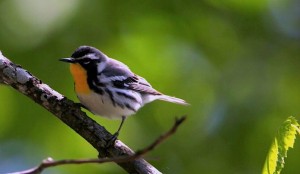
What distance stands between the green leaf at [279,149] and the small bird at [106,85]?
1.94 meters

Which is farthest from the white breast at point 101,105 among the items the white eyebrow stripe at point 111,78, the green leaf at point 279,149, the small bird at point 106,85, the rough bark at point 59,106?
the green leaf at point 279,149

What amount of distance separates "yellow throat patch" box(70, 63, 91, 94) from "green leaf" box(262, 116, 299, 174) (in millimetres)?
2055

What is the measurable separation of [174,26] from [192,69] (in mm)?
543

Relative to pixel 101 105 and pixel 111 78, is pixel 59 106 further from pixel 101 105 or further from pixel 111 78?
pixel 111 78

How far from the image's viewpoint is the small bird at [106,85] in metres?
3.76

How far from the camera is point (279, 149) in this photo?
5.96 ft

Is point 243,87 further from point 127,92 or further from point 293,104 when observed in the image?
point 127,92

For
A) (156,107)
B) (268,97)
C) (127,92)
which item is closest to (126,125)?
(127,92)

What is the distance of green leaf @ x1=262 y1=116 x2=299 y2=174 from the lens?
181 centimetres

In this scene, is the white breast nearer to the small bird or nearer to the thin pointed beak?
the small bird

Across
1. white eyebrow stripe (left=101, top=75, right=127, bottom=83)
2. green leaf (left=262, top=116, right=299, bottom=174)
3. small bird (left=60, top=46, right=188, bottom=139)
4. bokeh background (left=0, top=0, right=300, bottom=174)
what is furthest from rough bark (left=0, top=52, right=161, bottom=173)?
green leaf (left=262, top=116, right=299, bottom=174)

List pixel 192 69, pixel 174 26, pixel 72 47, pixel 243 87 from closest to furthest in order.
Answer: pixel 72 47 → pixel 174 26 → pixel 192 69 → pixel 243 87

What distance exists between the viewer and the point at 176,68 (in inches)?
186

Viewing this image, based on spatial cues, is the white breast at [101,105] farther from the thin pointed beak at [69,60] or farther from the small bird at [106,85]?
the thin pointed beak at [69,60]
